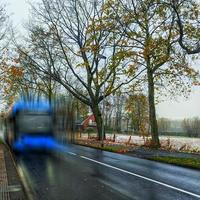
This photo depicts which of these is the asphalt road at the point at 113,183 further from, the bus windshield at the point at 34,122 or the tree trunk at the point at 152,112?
the tree trunk at the point at 152,112

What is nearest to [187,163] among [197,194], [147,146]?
[197,194]

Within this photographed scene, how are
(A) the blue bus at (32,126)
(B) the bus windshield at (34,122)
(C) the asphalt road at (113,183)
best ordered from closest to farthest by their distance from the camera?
(C) the asphalt road at (113,183) → (A) the blue bus at (32,126) → (B) the bus windshield at (34,122)

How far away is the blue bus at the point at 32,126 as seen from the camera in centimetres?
2370

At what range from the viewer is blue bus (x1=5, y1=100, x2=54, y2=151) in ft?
77.8

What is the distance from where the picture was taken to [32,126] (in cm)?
2395

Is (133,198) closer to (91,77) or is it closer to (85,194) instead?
(85,194)

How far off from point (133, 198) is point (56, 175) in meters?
5.41

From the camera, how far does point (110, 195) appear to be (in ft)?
33.2

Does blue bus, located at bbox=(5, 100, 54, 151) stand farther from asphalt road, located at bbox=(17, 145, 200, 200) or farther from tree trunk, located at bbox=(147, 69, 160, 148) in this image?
tree trunk, located at bbox=(147, 69, 160, 148)

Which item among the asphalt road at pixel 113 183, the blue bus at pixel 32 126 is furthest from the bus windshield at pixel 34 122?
the asphalt road at pixel 113 183

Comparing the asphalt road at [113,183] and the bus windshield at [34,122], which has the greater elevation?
the bus windshield at [34,122]

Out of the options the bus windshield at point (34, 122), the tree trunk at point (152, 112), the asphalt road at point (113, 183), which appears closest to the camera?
the asphalt road at point (113, 183)

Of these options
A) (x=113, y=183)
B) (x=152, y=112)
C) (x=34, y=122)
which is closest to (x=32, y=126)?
(x=34, y=122)

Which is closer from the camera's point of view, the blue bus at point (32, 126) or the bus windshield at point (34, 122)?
the blue bus at point (32, 126)
